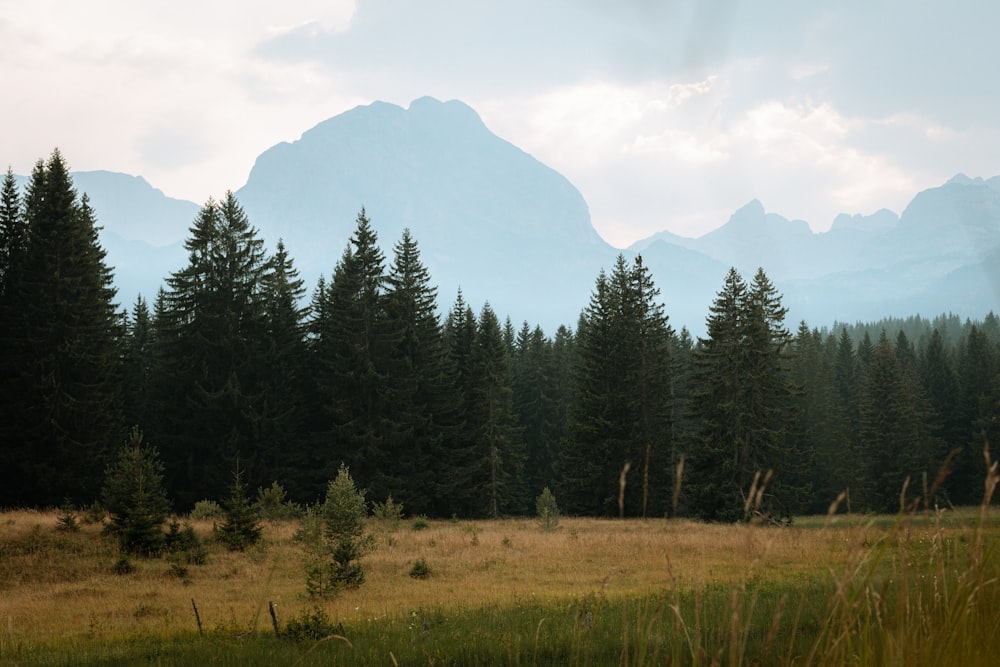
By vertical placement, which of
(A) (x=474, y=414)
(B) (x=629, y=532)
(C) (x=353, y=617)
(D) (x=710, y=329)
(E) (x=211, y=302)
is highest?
(E) (x=211, y=302)

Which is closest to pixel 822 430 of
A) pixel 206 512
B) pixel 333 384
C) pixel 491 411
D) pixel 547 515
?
pixel 491 411

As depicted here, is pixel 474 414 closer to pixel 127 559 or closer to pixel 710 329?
pixel 710 329

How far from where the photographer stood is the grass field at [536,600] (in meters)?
2.91

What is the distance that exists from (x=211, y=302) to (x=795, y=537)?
31.1 metres

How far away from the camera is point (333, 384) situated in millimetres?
37094

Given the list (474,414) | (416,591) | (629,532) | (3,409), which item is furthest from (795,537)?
(3,409)

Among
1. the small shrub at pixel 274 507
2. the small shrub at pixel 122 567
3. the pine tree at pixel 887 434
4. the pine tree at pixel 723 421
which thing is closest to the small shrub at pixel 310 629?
the small shrub at pixel 122 567

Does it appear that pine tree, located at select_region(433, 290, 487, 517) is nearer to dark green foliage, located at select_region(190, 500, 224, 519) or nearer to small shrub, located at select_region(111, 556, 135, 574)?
dark green foliage, located at select_region(190, 500, 224, 519)

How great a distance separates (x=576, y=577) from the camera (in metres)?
15.4

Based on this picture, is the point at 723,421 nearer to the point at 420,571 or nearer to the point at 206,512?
the point at 420,571

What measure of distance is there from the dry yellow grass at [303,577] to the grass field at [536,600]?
77 mm

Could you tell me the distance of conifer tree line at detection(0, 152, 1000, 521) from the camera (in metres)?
29.2

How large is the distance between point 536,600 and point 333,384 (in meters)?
27.7

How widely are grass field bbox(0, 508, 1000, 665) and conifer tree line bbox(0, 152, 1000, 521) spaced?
10891 millimetres
